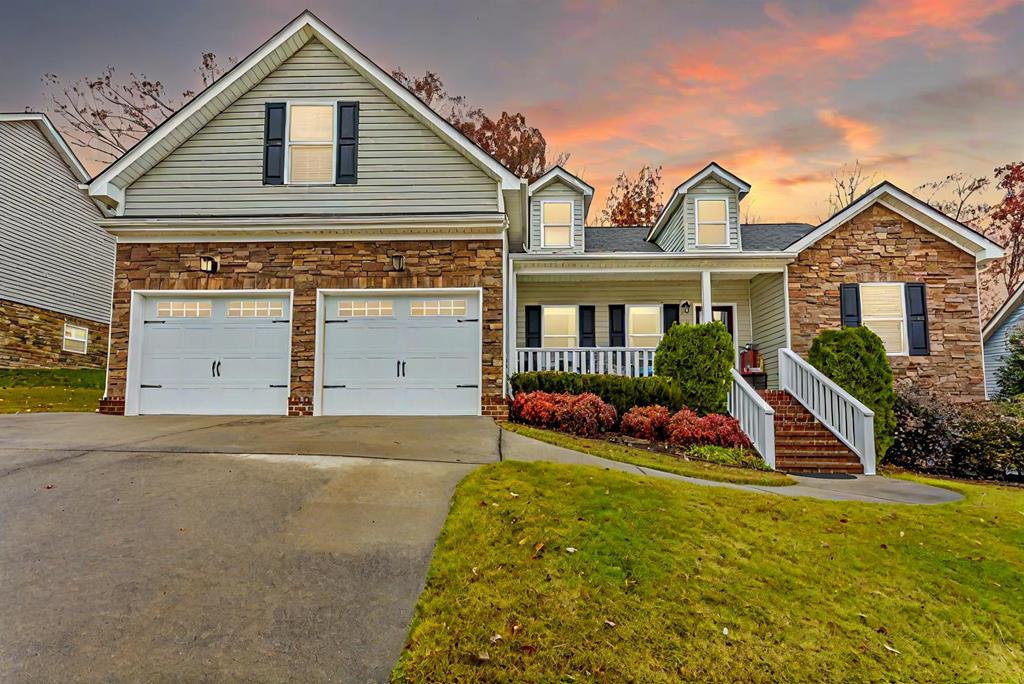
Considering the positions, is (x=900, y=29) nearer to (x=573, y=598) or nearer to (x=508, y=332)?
(x=508, y=332)

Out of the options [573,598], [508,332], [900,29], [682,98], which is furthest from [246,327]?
[900,29]

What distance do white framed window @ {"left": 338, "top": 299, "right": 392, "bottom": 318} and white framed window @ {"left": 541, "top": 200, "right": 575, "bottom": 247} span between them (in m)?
5.75

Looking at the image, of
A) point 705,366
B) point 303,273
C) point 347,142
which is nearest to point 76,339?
point 303,273

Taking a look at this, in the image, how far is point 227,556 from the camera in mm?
4012

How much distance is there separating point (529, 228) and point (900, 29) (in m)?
9.61

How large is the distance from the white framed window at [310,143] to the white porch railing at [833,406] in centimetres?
1043

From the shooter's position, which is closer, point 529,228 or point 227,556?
point 227,556

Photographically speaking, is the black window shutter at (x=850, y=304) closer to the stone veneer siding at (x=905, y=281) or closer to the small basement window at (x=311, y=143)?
the stone veneer siding at (x=905, y=281)

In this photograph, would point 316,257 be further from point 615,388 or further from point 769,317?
point 769,317

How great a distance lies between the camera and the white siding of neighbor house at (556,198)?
14984mm

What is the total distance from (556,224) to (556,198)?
77 centimetres

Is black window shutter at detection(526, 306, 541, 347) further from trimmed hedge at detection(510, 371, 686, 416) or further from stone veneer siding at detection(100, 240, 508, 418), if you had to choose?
stone veneer siding at detection(100, 240, 508, 418)

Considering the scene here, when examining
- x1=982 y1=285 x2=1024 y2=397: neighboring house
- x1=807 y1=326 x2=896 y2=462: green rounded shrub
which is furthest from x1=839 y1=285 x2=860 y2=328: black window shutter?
x1=982 y1=285 x2=1024 y2=397: neighboring house

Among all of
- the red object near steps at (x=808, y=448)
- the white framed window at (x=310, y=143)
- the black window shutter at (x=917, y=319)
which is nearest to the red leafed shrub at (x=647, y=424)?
the red object near steps at (x=808, y=448)
